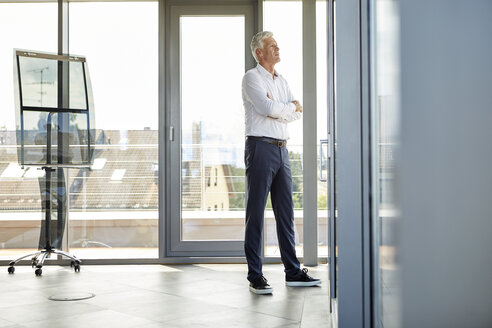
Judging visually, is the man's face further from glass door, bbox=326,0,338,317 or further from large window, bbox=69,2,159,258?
large window, bbox=69,2,159,258

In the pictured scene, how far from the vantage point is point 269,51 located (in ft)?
11.8

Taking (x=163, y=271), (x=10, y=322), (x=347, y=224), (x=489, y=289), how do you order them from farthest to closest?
(x=163, y=271), (x=10, y=322), (x=347, y=224), (x=489, y=289)

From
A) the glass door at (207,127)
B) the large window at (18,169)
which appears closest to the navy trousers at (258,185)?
the glass door at (207,127)

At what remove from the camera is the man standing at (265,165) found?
3.38 m

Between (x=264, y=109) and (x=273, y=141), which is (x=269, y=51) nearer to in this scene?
(x=264, y=109)

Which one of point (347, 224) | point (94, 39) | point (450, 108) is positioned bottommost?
point (347, 224)

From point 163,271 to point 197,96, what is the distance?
139cm

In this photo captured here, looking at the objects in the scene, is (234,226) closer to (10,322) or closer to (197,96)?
(197,96)

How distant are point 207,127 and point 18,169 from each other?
60.3 inches

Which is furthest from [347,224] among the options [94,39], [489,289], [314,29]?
[94,39]

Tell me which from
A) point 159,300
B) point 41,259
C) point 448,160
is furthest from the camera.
Answer: point 41,259

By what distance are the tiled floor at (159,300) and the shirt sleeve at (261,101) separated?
3.24 ft

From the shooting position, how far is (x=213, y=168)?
Result: 485 centimetres

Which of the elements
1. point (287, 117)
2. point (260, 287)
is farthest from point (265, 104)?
point (260, 287)
